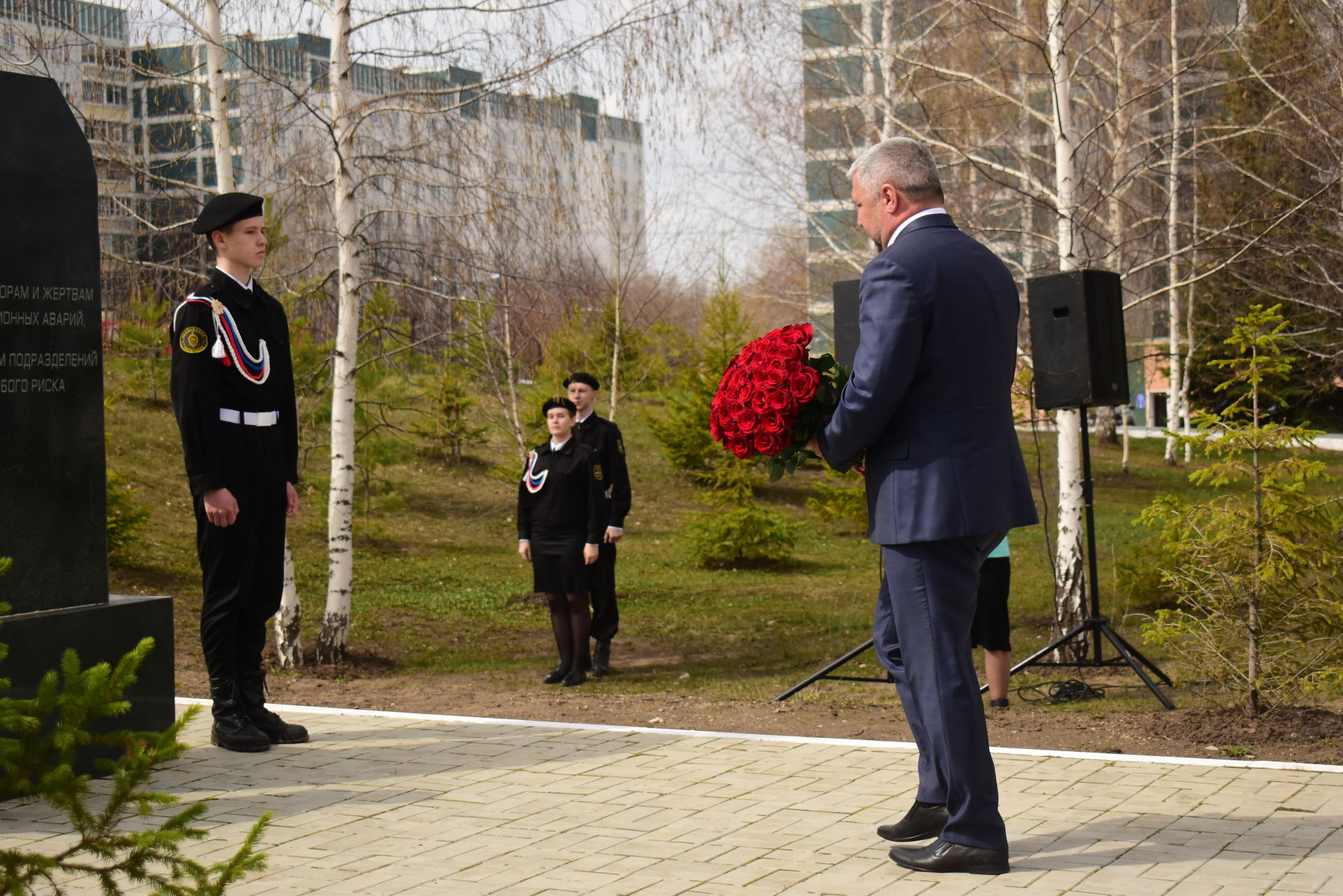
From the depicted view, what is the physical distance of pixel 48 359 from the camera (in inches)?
218

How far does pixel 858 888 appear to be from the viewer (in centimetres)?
400

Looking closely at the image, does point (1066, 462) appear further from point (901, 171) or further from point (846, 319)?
point (901, 171)

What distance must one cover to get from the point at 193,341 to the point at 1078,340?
533cm

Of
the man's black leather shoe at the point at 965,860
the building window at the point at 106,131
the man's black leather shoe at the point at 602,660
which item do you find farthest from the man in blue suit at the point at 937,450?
the building window at the point at 106,131

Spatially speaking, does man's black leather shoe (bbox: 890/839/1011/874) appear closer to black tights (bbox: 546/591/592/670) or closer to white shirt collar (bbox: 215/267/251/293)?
white shirt collar (bbox: 215/267/251/293)

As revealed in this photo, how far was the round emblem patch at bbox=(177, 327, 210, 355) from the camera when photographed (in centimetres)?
595

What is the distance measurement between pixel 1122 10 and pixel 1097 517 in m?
11.8

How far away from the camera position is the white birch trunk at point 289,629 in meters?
10.4

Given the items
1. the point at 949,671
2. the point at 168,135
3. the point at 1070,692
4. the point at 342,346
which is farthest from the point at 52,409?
the point at 1070,692

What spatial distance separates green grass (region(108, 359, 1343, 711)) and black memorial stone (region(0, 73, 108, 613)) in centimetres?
472

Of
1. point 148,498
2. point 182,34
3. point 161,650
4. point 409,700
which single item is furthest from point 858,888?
point 148,498

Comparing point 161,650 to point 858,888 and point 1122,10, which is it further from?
point 1122,10

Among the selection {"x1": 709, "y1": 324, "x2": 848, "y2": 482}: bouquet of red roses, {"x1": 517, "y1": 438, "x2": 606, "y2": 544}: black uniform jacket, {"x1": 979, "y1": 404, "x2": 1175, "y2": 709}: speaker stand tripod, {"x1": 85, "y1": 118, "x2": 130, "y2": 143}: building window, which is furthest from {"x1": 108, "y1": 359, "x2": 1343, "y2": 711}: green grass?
{"x1": 709, "y1": 324, "x2": 848, "y2": 482}: bouquet of red roses

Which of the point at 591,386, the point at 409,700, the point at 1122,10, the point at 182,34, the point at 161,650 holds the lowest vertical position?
the point at 409,700
